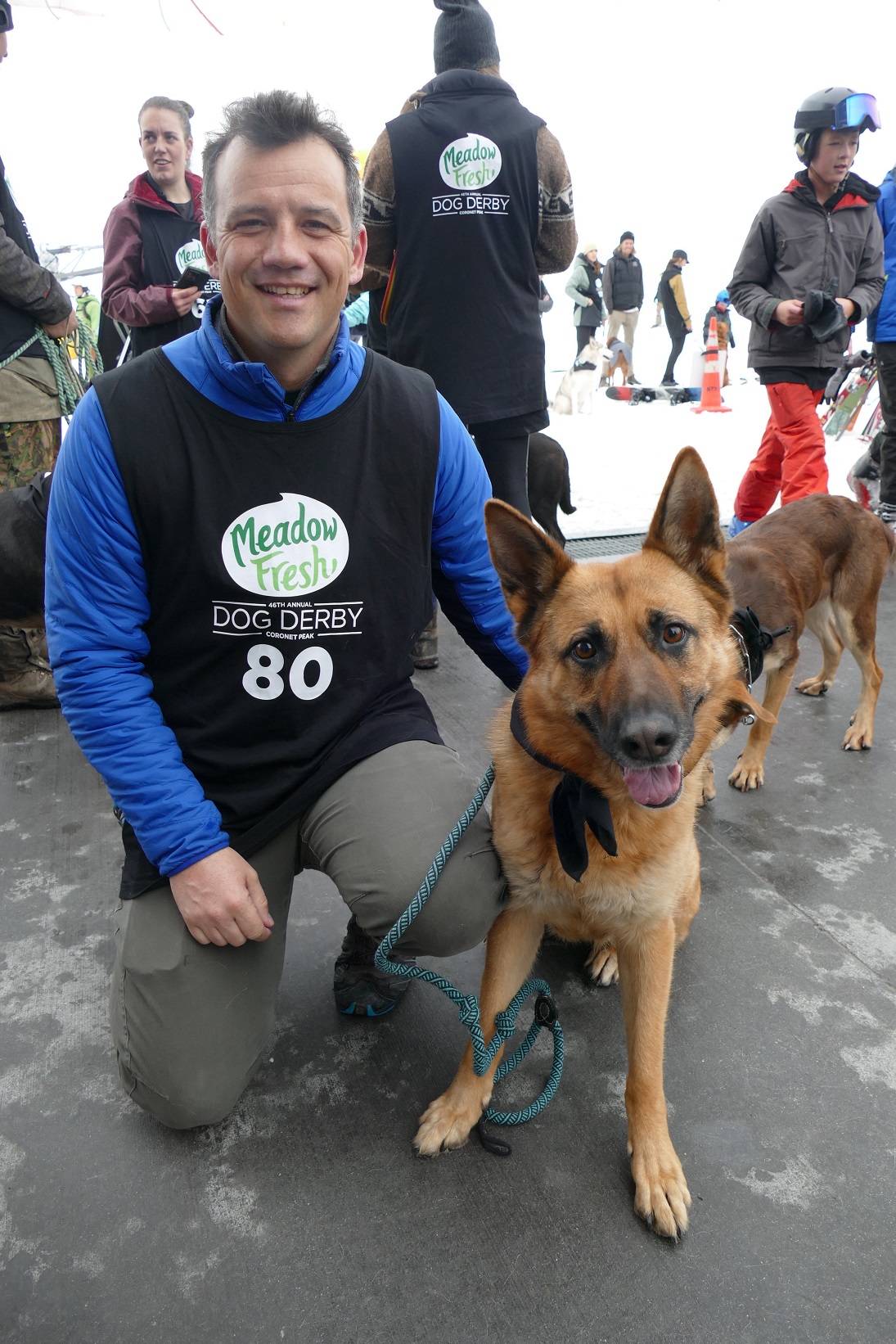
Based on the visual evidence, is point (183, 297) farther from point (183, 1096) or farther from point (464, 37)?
point (183, 1096)

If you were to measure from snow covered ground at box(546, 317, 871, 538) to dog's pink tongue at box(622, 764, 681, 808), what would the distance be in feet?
11.2

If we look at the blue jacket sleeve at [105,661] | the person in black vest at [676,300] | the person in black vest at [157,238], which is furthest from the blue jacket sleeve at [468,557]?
the person in black vest at [676,300]

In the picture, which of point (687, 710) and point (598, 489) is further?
point (598, 489)

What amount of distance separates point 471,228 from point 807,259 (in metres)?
2.24

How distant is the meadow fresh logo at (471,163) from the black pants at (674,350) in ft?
42.6

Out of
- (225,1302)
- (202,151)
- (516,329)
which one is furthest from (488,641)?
(516,329)

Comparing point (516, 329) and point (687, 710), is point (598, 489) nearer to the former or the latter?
point (516, 329)

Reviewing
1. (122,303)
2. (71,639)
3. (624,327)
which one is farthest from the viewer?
(624,327)

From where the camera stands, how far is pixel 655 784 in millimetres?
1479

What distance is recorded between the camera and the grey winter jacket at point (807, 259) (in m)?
4.21

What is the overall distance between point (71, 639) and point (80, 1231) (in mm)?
1046

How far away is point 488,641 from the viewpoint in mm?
1979

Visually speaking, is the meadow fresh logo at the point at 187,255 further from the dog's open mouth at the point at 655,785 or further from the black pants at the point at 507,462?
the dog's open mouth at the point at 655,785

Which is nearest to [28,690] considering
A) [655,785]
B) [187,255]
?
[187,255]
